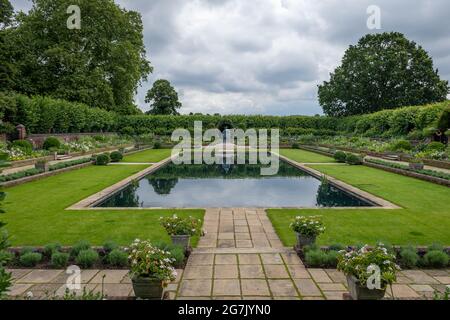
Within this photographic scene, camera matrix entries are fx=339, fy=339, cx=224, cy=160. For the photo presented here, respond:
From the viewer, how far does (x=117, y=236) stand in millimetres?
6902

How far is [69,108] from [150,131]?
48.5 ft

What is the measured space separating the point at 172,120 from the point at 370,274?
43.3 metres

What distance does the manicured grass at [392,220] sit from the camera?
6.80m

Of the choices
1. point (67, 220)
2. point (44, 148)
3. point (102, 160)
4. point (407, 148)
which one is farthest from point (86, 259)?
point (407, 148)

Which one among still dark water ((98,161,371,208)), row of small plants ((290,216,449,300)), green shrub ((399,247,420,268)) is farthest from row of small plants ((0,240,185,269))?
still dark water ((98,161,371,208))

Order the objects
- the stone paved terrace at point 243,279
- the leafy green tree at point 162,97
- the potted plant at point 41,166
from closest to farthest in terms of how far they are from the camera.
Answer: the stone paved terrace at point 243,279 < the potted plant at point 41,166 < the leafy green tree at point 162,97

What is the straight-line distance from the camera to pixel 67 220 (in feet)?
26.2

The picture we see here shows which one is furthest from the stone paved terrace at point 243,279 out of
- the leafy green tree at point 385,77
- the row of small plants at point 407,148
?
the leafy green tree at point 385,77

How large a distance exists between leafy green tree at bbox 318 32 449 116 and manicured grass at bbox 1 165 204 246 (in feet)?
135

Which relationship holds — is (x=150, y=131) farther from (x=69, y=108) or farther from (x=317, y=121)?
(x=317, y=121)

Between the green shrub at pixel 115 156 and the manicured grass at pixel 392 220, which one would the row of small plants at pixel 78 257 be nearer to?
the manicured grass at pixel 392 220

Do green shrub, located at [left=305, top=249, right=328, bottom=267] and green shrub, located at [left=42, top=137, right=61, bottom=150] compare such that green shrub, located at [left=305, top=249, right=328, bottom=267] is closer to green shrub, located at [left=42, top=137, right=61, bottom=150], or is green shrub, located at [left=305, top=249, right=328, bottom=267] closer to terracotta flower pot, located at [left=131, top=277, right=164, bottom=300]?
terracotta flower pot, located at [left=131, top=277, right=164, bottom=300]

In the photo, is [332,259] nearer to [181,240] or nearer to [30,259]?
[181,240]

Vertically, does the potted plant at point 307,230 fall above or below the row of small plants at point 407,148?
below
